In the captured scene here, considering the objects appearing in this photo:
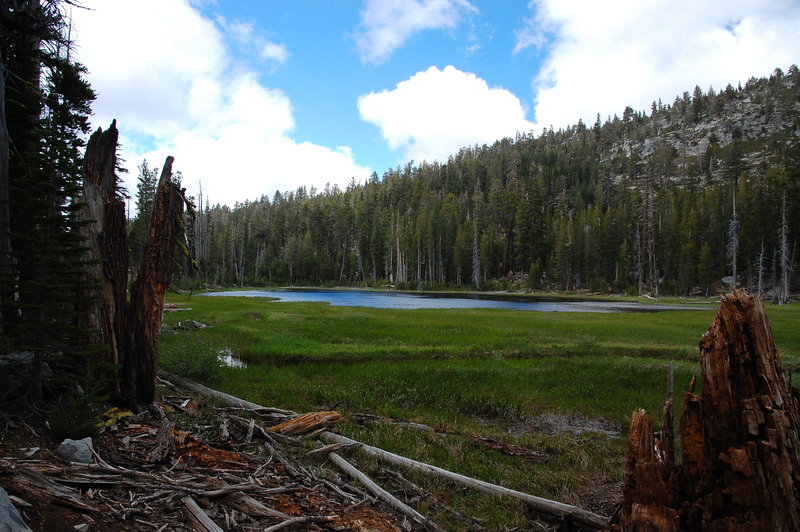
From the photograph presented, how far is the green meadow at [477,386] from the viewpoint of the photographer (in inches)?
307

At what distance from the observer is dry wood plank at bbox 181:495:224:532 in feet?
14.6

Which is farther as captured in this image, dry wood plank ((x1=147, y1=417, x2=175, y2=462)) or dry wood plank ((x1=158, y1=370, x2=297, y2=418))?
dry wood plank ((x1=158, y1=370, x2=297, y2=418))

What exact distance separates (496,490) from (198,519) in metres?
4.58

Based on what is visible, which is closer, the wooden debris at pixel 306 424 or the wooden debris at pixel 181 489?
the wooden debris at pixel 181 489

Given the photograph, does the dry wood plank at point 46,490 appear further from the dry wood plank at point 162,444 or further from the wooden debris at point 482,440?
the wooden debris at point 482,440

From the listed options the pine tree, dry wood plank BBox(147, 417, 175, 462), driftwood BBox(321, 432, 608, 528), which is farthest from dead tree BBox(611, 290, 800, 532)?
the pine tree

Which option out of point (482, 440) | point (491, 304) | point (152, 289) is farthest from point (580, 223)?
point (152, 289)

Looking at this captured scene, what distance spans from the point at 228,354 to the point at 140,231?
180 ft

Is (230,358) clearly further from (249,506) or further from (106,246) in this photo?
(249,506)

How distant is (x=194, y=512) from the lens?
15.3 feet

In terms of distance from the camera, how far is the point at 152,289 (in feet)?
31.2

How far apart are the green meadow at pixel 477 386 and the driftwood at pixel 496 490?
0.54ft

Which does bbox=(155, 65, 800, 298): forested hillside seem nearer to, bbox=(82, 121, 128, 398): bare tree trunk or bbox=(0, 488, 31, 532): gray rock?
bbox=(82, 121, 128, 398): bare tree trunk

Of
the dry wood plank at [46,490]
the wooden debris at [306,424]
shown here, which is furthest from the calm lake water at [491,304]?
the dry wood plank at [46,490]
